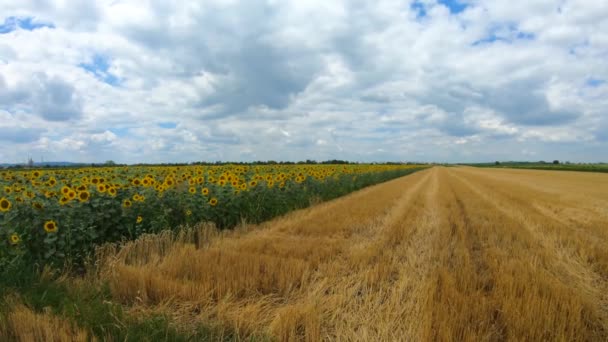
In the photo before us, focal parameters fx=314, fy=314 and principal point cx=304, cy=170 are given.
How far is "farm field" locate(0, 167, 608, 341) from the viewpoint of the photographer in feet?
10.2

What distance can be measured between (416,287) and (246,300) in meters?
2.16

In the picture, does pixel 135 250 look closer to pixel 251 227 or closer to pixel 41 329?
pixel 41 329

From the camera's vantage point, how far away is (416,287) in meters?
4.05

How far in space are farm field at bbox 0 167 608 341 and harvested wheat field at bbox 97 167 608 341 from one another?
17 millimetres

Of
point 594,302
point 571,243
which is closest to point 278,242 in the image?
point 594,302

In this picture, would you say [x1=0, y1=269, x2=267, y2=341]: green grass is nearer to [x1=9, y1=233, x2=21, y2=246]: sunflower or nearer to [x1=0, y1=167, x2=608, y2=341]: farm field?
[x1=0, y1=167, x2=608, y2=341]: farm field

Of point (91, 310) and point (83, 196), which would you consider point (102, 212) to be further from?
point (91, 310)

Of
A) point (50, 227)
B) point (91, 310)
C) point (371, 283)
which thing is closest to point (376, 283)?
point (371, 283)

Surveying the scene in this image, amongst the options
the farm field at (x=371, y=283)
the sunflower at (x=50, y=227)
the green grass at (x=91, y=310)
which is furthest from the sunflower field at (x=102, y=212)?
the farm field at (x=371, y=283)

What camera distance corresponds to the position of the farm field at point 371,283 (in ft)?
10.2

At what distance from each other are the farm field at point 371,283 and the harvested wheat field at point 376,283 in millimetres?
17

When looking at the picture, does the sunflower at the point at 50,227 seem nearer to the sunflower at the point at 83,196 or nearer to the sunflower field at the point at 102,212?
the sunflower field at the point at 102,212

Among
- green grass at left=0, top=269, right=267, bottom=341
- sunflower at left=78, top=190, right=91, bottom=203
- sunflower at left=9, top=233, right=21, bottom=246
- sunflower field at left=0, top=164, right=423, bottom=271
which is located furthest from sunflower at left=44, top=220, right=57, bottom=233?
sunflower at left=78, top=190, right=91, bottom=203

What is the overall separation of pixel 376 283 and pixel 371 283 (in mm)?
88
